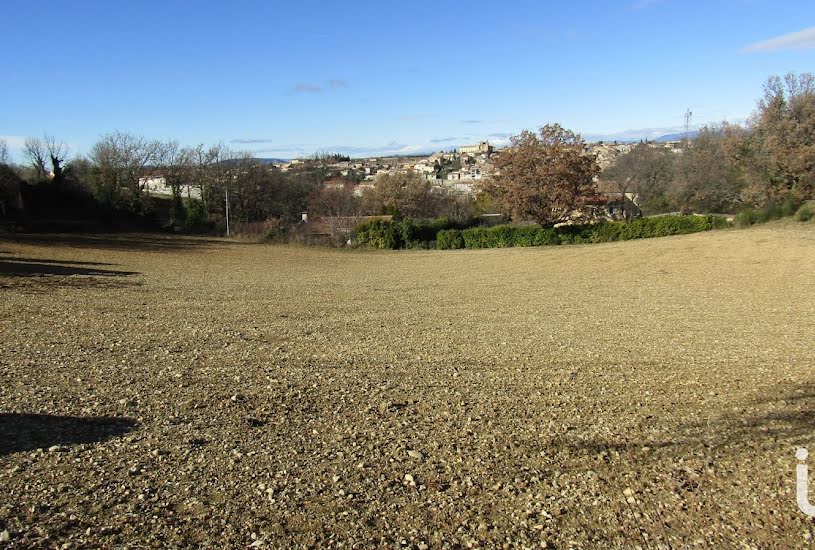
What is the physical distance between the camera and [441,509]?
3.83 meters

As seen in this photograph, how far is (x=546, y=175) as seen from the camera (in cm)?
4050

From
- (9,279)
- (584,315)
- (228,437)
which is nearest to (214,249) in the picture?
(9,279)

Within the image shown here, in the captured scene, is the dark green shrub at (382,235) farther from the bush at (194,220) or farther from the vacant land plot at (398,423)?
the vacant land plot at (398,423)

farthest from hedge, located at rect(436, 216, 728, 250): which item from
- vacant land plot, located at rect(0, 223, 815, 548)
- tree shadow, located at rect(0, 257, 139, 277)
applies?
vacant land plot, located at rect(0, 223, 815, 548)

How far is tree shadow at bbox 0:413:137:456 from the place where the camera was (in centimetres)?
474

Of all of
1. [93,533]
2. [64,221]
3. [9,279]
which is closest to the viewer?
[93,533]

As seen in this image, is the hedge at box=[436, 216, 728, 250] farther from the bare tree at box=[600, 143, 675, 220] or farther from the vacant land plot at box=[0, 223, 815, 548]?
the bare tree at box=[600, 143, 675, 220]

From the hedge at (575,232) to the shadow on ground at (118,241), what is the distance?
55.7ft

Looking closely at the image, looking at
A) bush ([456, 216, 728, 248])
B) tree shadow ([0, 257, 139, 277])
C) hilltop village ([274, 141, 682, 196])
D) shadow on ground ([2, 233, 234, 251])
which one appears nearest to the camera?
tree shadow ([0, 257, 139, 277])

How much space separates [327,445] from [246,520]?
1.41 meters

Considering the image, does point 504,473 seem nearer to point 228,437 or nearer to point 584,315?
point 228,437

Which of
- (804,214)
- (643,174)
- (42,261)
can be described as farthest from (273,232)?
(643,174)

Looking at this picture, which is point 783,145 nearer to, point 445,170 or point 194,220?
point 194,220

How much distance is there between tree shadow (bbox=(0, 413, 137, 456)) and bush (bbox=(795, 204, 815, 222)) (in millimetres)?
37794
